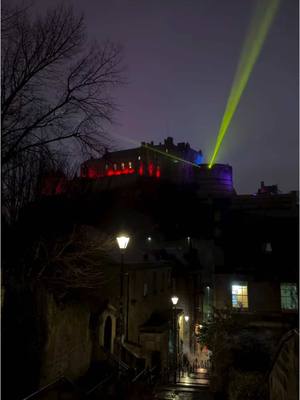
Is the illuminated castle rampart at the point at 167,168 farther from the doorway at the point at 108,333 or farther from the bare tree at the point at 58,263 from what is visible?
the bare tree at the point at 58,263

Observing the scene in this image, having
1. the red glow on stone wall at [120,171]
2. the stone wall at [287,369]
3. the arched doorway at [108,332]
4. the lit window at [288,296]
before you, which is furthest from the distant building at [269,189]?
the stone wall at [287,369]

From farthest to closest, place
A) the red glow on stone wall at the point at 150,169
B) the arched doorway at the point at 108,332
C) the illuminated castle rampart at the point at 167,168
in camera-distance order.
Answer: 1. the illuminated castle rampart at the point at 167,168
2. the red glow on stone wall at the point at 150,169
3. the arched doorway at the point at 108,332

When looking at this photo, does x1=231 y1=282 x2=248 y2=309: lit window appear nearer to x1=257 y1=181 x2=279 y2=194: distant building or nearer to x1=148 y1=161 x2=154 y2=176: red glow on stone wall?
x1=148 y1=161 x2=154 y2=176: red glow on stone wall

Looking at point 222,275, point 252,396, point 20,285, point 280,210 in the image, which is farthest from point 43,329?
point 280,210

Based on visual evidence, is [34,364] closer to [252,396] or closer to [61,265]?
[61,265]

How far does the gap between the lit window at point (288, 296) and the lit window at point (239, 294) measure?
268cm

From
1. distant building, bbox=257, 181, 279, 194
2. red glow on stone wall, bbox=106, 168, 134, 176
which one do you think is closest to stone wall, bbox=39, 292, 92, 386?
red glow on stone wall, bbox=106, 168, 134, 176

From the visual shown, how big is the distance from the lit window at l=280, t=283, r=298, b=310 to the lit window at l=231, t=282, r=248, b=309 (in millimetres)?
2681

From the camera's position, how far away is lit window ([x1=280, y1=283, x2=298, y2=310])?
24.6 metres

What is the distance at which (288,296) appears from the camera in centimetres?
2494

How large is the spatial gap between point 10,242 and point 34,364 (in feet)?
15.4

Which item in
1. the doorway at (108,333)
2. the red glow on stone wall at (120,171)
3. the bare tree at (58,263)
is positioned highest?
the red glow on stone wall at (120,171)

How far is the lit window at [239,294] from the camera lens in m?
25.9

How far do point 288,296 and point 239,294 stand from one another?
143 inches
